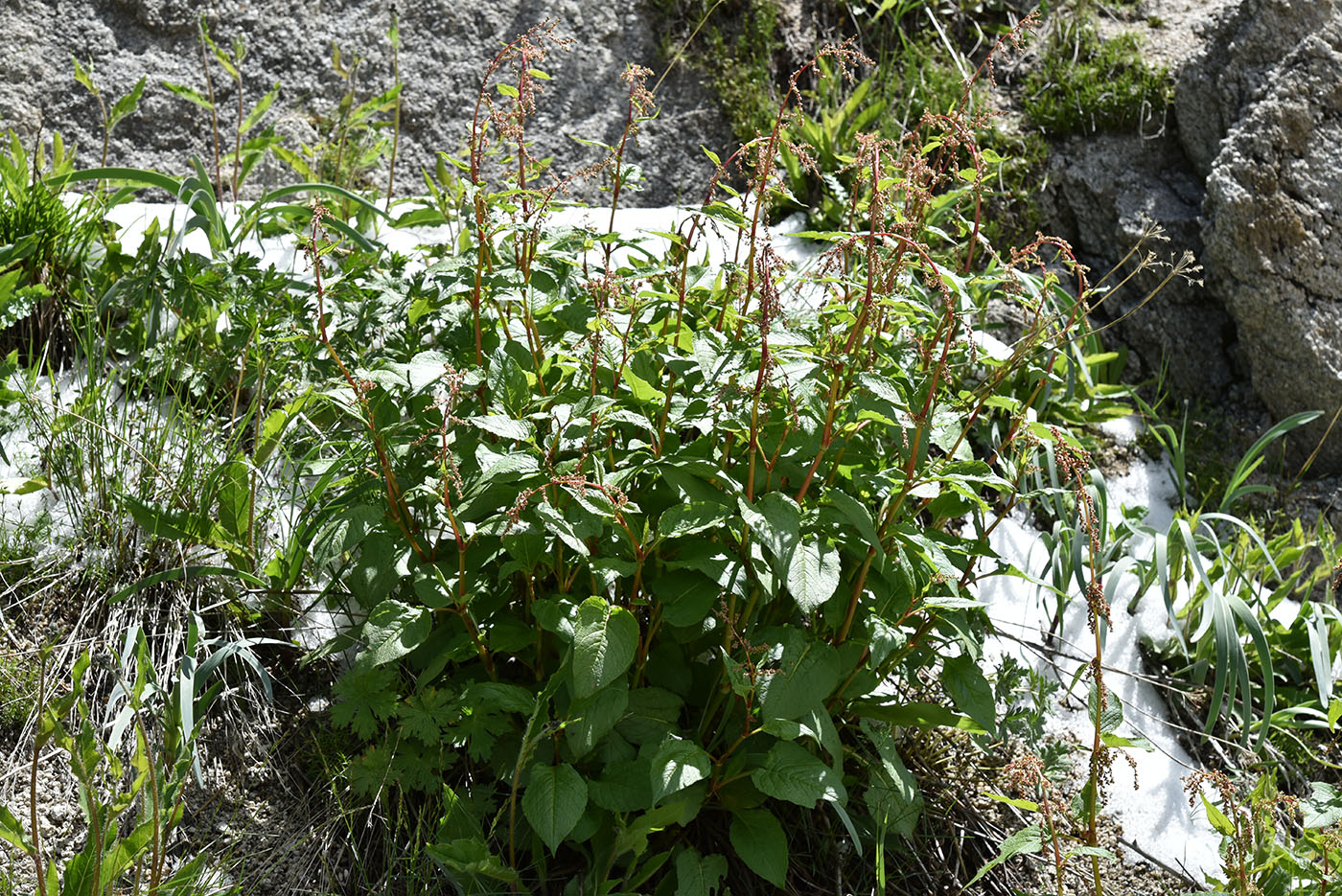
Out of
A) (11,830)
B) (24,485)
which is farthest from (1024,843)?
(24,485)

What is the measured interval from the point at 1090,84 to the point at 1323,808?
277 cm

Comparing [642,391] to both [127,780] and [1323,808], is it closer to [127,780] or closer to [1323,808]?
[127,780]

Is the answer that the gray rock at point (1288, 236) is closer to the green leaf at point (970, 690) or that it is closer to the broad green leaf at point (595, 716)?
the green leaf at point (970, 690)

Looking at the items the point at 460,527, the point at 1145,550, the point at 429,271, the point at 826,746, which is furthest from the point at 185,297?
the point at 1145,550

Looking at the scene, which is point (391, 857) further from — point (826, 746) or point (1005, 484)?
Answer: point (1005, 484)

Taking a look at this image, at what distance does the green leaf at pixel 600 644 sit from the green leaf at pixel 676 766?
0.54 feet

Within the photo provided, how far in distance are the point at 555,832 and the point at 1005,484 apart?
0.95 m

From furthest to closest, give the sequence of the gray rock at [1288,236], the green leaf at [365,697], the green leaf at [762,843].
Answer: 1. the gray rock at [1288,236]
2. the green leaf at [365,697]
3. the green leaf at [762,843]

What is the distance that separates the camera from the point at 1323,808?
2.13m

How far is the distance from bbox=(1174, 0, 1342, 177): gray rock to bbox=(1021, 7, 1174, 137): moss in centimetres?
12

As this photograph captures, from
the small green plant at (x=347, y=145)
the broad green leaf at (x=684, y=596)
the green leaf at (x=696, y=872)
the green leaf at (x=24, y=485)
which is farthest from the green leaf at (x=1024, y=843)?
the small green plant at (x=347, y=145)

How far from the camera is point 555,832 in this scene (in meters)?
1.75

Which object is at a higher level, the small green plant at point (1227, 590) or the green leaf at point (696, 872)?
the small green plant at point (1227, 590)

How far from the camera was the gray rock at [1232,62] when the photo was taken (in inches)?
143
